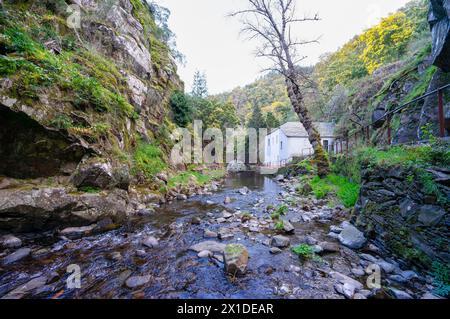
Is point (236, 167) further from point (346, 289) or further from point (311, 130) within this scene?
point (346, 289)

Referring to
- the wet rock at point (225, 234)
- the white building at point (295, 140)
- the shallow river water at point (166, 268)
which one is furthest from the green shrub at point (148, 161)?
the white building at point (295, 140)

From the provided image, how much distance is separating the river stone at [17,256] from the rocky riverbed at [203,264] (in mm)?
14

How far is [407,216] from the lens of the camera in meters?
2.90

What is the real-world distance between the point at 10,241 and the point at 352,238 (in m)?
7.13

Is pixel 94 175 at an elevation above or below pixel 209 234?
above

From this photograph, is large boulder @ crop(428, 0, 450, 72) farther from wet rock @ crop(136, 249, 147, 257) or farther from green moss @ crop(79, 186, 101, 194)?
green moss @ crop(79, 186, 101, 194)

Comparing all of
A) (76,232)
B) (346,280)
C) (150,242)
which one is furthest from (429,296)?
(76,232)

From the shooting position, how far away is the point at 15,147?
4102 millimetres

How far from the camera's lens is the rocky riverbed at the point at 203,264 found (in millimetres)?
2547

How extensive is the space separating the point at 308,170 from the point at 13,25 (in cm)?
1452

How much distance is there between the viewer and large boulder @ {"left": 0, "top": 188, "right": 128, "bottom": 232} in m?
3.66

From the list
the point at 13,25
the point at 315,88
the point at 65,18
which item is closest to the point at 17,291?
the point at 13,25

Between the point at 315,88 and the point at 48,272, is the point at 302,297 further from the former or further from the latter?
the point at 315,88

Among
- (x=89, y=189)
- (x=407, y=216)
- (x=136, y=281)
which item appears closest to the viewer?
(x=136, y=281)
